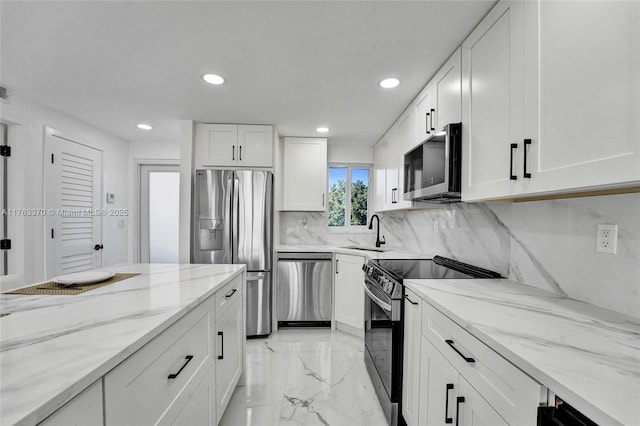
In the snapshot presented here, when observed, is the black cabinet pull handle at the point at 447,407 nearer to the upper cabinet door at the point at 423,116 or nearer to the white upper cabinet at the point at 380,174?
the upper cabinet door at the point at 423,116

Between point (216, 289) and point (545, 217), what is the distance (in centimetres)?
167

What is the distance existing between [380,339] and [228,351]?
1001mm

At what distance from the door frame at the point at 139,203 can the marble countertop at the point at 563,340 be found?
4097mm

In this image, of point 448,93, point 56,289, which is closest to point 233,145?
point 56,289

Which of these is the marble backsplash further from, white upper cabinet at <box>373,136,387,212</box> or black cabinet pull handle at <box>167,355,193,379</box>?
black cabinet pull handle at <box>167,355,193,379</box>

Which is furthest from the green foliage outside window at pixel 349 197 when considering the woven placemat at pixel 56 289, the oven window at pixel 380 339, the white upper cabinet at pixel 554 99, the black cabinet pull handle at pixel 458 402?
the black cabinet pull handle at pixel 458 402

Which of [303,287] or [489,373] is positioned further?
[303,287]

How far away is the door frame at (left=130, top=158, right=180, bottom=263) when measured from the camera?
4.02 meters

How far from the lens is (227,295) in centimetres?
169

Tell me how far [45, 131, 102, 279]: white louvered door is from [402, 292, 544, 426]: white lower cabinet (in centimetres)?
356

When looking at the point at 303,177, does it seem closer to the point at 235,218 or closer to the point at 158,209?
the point at 235,218

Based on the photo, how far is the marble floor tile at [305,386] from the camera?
1.76 metres

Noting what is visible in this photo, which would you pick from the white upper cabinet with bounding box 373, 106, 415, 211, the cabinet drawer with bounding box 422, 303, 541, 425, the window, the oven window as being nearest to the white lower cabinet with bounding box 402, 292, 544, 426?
the cabinet drawer with bounding box 422, 303, 541, 425

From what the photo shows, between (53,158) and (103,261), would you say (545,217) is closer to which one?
(53,158)
